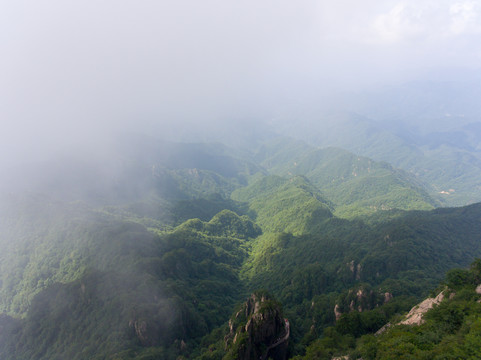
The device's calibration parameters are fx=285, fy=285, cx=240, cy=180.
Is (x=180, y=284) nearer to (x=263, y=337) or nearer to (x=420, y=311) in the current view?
(x=263, y=337)

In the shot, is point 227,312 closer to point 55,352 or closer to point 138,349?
point 138,349

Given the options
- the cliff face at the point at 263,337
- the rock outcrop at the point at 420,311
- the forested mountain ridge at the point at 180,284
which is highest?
the rock outcrop at the point at 420,311

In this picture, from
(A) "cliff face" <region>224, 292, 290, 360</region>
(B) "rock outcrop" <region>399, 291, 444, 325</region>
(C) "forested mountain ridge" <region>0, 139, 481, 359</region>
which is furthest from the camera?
(C) "forested mountain ridge" <region>0, 139, 481, 359</region>

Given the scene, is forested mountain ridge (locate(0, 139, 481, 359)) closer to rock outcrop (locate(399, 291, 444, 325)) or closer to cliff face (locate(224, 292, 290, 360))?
cliff face (locate(224, 292, 290, 360))

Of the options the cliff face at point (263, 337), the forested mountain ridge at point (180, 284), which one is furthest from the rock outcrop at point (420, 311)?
the cliff face at point (263, 337)

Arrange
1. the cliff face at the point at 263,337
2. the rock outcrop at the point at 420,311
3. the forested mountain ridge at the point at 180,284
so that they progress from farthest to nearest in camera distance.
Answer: the forested mountain ridge at the point at 180,284 → the cliff face at the point at 263,337 → the rock outcrop at the point at 420,311

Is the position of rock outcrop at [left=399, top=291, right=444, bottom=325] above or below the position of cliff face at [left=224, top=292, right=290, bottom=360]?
above

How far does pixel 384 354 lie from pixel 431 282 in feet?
334

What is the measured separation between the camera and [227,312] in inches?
Result: 5502

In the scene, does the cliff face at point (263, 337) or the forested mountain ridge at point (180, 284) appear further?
the forested mountain ridge at point (180, 284)

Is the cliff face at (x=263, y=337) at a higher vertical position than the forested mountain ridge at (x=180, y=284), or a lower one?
higher

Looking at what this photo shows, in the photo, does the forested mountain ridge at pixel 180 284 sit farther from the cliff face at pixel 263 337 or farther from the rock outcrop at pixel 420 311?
the rock outcrop at pixel 420 311

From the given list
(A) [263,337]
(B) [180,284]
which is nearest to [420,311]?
(A) [263,337]

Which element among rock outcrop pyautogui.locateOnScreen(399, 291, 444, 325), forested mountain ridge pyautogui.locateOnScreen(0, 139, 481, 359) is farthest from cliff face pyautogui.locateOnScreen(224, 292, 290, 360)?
rock outcrop pyautogui.locateOnScreen(399, 291, 444, 325)
